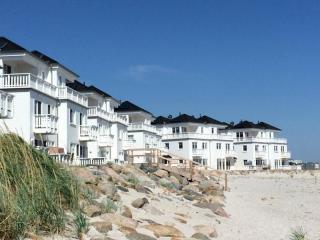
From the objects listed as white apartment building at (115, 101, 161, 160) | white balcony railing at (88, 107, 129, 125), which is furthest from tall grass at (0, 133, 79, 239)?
white apartment building at (115, 101, 161, 160)

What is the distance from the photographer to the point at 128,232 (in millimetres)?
11758

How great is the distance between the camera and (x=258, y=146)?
96125 millimetres

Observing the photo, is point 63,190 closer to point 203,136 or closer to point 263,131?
point 203,136

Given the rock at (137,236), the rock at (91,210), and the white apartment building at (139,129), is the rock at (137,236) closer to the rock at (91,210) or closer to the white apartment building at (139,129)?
the rock at (91,210)

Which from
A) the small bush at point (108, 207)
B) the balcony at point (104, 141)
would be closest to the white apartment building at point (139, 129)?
the balcony at point (104, 141)

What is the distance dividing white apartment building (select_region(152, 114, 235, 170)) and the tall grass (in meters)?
71.8

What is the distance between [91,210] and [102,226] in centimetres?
81

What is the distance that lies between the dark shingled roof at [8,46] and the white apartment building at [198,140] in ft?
159

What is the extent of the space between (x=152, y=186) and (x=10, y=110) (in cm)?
1317

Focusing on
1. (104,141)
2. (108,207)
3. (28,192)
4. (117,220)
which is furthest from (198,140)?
(28,192)

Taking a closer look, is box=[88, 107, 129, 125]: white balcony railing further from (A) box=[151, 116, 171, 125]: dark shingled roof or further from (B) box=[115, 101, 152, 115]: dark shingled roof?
(A) box=[151, 116, 171, 125]: dark shingled roof

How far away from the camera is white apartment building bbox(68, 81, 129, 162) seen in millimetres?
46900

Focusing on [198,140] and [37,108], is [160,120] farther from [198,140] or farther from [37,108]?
[37,108]

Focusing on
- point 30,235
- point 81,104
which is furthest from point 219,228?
point 81,104
